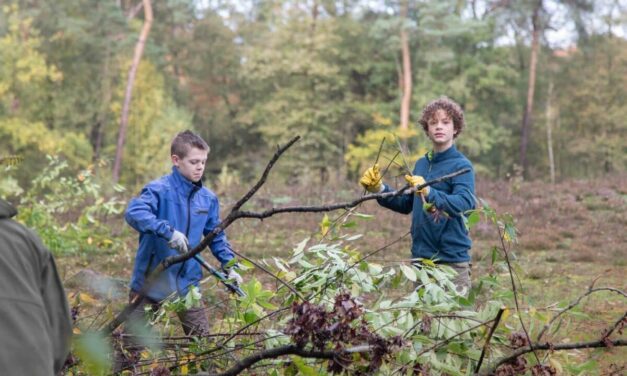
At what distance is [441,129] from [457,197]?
47cm

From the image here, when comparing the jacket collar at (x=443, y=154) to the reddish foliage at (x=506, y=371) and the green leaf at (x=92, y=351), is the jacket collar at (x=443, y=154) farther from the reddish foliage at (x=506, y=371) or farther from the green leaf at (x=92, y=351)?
the green leaf at (x=92, y=351)

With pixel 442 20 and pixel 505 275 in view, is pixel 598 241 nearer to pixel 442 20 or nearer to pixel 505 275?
pixel 505 275

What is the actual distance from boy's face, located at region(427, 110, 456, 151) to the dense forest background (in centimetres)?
2165

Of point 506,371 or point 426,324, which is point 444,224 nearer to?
point 426,324

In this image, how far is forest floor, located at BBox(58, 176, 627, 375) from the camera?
6.73 metres

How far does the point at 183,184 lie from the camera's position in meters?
3.76

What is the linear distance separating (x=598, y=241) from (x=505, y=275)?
2.72m

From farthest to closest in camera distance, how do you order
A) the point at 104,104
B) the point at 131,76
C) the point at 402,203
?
the point at 104,104 < the point at 131,76 < the point at 402,203

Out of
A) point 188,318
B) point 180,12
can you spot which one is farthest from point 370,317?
point 180,12

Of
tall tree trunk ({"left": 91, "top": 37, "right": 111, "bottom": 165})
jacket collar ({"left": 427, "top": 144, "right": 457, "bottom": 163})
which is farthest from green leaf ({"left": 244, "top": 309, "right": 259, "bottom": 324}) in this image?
tall tree trunk ({"left": 91, "top": 37, "right": 111, "bottom": 165})

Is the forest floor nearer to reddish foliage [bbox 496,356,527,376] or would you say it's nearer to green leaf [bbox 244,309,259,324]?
reddish foliage [bbox 496,356,527,376]

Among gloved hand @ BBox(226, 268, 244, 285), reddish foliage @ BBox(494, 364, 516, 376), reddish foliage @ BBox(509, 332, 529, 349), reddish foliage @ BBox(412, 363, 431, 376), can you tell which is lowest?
reddish foliage @ BBox(412, 363, 431, 376)

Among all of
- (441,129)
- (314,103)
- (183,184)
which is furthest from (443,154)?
(314,103)

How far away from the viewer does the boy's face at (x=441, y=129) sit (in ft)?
12.4
